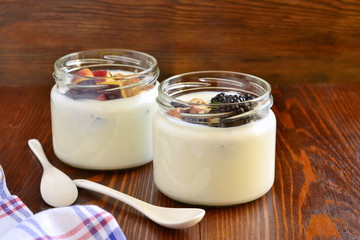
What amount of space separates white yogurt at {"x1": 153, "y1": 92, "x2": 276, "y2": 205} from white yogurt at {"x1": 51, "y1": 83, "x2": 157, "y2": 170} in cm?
10

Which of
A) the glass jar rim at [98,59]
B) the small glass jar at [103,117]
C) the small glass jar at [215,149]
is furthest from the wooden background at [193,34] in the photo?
the small glass jar at [215,149]

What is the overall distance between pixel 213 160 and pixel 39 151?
407 mm

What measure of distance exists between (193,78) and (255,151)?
21cm

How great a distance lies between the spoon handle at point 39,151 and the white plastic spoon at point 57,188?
1.5 inches

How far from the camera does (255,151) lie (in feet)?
3.09

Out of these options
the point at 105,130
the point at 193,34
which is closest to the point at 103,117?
the point at 105,130

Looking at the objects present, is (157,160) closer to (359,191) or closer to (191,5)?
(359,191)

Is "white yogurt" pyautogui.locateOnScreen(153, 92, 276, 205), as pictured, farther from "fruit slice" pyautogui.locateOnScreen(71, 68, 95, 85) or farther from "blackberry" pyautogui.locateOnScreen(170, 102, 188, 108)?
"fruit slice" pyautogui.locateOnScreen(71, 68, 95, 85)

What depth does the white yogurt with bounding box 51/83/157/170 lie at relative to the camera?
1.06 m

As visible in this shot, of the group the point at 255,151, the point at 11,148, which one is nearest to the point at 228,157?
the point at 255,151

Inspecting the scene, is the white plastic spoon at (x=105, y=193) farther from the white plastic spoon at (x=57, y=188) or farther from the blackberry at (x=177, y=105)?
the blackberry at (x=177, y=105)

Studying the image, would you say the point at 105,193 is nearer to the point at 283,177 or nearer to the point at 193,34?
the point at 283,177

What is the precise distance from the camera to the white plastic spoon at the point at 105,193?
88 centimetres

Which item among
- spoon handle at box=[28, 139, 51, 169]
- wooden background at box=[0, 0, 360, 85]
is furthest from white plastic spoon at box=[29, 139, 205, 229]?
wooden background at box=[0, 0, 360, 85]
